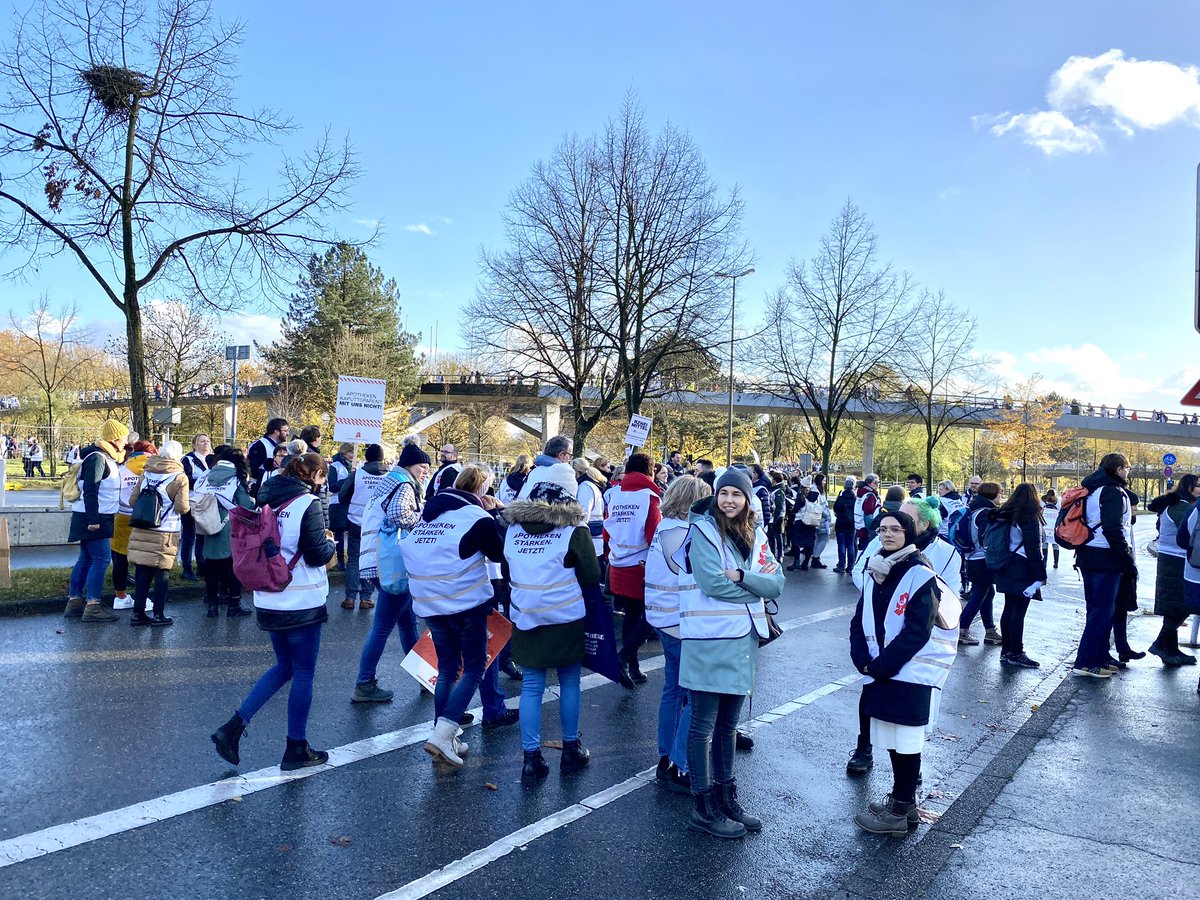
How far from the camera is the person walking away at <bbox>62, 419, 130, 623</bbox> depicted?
8.03 m

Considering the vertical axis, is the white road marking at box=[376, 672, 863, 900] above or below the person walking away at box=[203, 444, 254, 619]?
below

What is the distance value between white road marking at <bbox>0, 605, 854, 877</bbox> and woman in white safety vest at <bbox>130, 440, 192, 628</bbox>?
13.0 ft

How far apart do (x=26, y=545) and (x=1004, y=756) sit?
15328 millimetres

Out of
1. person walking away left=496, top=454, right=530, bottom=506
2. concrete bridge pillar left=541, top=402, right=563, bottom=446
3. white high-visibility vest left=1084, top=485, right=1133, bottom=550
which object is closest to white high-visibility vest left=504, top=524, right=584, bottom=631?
person walking away left=496, top=454, right=530, bottom=506

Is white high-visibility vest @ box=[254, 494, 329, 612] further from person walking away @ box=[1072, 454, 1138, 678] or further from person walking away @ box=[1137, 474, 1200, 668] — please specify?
person walking away @ box=[1137, 474, 1200, 668]

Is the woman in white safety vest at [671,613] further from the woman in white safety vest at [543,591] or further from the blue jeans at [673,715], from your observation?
the woman in white safety vest at [543,591]

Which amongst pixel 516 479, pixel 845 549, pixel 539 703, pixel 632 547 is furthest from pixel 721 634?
pixel 845 549

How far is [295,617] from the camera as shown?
4668 millimetres

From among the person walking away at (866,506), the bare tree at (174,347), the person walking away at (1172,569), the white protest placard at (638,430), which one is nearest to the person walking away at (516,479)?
the person walking away at (1172,569)

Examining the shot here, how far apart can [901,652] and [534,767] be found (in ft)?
6.92

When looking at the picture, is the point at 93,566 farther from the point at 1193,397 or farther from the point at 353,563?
the point at 1193,397

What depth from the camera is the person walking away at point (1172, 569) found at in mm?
8312

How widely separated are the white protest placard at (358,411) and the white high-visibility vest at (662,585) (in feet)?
26.6

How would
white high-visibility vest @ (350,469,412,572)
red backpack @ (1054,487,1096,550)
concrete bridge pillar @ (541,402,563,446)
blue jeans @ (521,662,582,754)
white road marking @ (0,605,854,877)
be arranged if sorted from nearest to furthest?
white road marking @ (0,605,854,877), blue jeans @ (521,662,582,754), white high-visibility vest @ (350,469,412,572), red backpack @ (1054,487,1096,550), concrete bridge pillar @ (541,402,563,446)
